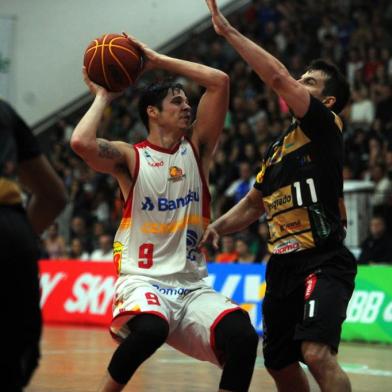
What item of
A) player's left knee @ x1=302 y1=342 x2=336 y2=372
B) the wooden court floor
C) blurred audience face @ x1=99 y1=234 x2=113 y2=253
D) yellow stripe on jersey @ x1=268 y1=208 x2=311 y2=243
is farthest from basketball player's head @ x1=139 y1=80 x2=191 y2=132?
blurred audience face @ x1=99 y1=234 x2=113 y2=253

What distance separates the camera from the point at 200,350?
6.10 m

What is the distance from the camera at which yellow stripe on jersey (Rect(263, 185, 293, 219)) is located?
6172 millimetres

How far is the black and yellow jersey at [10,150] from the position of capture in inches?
165

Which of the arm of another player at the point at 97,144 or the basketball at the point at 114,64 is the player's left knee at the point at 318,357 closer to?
the arm of another player at the point at 97,144

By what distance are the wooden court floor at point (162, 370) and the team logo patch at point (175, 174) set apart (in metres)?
2.65

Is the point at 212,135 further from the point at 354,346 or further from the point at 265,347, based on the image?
the point at 354,346

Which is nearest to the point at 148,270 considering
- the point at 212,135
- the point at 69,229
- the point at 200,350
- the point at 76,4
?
the point at 200,350

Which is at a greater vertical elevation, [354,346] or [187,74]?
[187,74]

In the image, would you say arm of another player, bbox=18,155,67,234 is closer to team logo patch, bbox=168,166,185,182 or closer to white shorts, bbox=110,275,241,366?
white shorts, bbox=110,275,241,366

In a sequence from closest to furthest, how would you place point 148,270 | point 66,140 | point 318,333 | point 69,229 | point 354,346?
point 318,333, point 148,270, point 354,346, point 69,229, point 66,140

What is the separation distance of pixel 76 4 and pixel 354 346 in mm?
11761

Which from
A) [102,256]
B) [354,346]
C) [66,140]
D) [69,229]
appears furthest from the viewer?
[66,140]

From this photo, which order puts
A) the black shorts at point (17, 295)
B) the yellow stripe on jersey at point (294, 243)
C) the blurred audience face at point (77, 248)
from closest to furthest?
the black shorts at point (17, 295) < the yellow stripe on jersey at point (294, 243) < the blurred audience face at point (77, 248)

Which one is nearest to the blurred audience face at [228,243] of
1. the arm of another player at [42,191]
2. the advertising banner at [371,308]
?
the advertising banner at [371,308]
